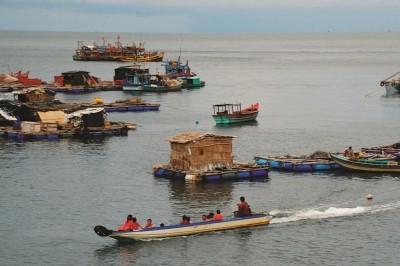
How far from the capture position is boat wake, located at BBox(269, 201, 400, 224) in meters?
55.6

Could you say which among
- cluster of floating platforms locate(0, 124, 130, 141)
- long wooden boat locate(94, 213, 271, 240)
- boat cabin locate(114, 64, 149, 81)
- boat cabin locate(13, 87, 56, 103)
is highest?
boat cabin locate(114, 64, 149, 81)

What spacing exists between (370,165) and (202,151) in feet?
48.1

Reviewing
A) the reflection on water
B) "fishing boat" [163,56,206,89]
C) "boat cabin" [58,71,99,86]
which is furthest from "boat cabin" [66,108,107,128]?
"fishing boat" [163,56,206,89]

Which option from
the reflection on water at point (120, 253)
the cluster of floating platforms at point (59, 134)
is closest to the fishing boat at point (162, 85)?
the cluster of floating platforms at point (59, 134)

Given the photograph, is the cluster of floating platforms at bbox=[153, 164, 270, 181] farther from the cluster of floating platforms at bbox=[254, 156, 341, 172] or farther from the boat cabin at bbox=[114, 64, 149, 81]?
the boat cabin at bbox=[114, 64, 149, 81]

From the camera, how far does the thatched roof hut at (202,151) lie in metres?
65.8

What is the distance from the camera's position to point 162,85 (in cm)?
14525

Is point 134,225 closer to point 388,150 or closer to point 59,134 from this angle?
point 388,150

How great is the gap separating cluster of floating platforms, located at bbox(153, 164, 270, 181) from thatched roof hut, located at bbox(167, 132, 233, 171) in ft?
1.99

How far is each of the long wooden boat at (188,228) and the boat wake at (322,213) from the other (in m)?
1.99

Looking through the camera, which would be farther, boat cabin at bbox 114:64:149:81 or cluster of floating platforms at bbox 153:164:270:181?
boat cabin at bbox 114:64:149:81

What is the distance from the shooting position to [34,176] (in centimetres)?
7050

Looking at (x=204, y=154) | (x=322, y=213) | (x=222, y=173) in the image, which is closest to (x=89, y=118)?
(x=204, y=154)

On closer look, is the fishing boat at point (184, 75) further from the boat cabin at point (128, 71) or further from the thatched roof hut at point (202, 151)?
the thatched roof hut at point (202, 151)
